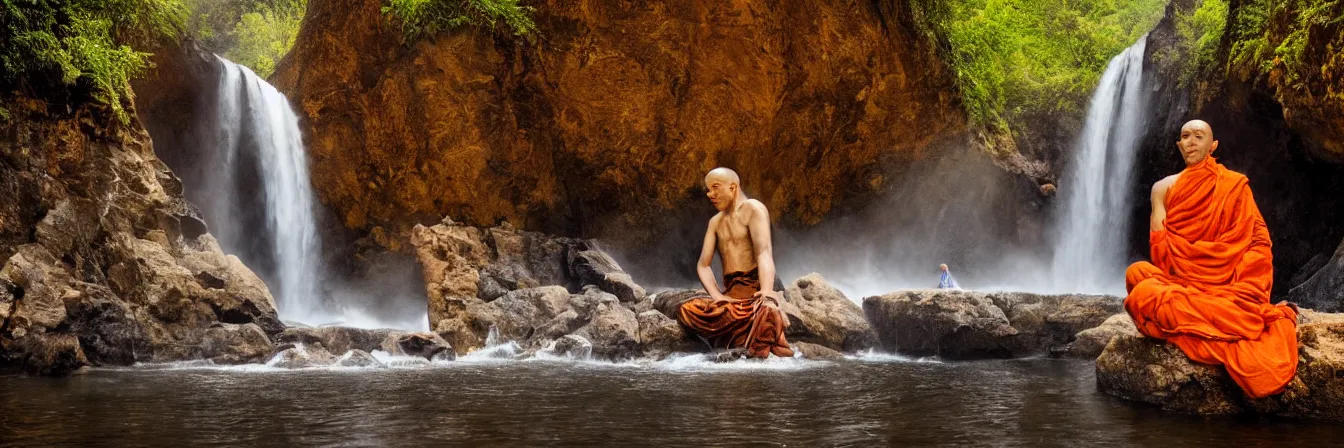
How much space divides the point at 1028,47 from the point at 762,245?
17119 millimetres

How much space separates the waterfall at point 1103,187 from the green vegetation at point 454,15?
1109 cm

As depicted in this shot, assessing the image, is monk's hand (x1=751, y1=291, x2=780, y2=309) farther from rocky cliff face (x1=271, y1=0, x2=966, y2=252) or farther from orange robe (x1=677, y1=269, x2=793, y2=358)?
rocky cliff face (x1=271, y1=0, x2=966, y2=252)

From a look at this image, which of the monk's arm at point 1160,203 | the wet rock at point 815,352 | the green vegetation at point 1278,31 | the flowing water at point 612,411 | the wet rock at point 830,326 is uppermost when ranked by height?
the green vegetation at point 1278,31

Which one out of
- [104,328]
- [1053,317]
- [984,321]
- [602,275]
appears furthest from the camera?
[602,275]

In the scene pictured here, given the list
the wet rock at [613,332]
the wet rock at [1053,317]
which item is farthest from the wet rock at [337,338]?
the wet rock at [1053,317]

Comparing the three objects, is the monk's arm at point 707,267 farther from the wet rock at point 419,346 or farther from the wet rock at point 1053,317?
the wet rock at point 1053,317

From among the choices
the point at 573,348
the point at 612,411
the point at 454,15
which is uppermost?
the point at 454,15

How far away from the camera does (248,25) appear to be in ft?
98.7

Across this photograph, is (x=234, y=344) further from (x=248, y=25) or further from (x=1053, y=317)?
(x=248, y=25)

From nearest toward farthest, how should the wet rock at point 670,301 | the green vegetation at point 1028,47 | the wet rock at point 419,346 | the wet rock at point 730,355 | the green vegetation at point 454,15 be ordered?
the wet rock at point 730,355, the wet rock at point 419,346, the wet rock at point 670,301, the green vegetation at point 454,15, the green vegetation at point 1028,47

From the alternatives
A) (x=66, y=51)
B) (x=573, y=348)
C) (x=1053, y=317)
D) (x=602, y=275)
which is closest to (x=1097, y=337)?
(x=1053, y=317)

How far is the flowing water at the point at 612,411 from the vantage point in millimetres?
4176

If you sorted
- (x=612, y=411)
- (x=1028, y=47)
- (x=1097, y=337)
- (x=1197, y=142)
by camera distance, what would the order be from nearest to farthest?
(x=612, y=411), (x=1197, y=142), (x=1097, y=337), (x=1028, y=47)

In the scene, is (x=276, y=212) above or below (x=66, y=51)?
below
